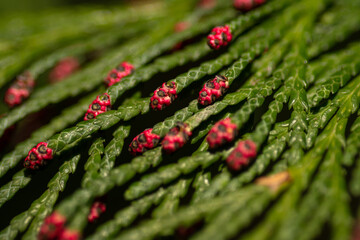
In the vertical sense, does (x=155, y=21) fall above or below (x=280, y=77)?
above

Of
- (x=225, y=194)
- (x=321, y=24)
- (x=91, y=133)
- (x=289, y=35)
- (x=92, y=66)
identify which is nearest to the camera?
(x=225, y=194)

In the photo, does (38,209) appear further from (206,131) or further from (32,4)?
(32,4)

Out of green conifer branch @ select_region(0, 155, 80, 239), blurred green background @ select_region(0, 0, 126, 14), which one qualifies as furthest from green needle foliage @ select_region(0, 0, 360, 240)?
blurred green background @ select_region(0, 0, 126, 14)

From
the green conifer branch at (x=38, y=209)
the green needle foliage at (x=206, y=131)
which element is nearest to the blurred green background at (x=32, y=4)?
the green needle foliage at (x=206, y=131)

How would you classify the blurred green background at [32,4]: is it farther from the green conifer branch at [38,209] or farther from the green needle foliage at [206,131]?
the green conifer branch at [38,209]

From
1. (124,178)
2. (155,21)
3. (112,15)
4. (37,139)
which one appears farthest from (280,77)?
(112,15)

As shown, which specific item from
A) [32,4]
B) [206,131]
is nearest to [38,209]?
[206,131]

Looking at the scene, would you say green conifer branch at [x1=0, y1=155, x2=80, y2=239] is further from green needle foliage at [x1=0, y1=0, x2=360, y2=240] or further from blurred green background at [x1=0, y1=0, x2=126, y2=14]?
blurred green background at [x1=0, y1=0, x2=126, y2=14]

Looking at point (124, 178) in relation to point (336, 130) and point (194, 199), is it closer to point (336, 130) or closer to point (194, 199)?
point (194, 199)
